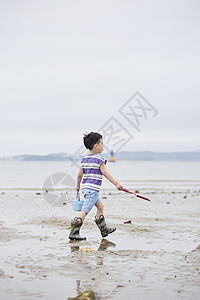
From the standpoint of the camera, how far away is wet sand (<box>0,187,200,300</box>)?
15.0 feet

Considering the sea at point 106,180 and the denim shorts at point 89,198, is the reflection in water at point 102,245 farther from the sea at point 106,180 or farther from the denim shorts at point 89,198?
the sea at point 106,180

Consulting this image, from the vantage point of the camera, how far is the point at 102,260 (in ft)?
19.8

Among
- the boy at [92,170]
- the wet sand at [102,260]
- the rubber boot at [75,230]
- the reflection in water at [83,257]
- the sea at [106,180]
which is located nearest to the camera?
the wet sand at [102,260]

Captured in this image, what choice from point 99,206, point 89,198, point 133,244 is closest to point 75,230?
point 89,198

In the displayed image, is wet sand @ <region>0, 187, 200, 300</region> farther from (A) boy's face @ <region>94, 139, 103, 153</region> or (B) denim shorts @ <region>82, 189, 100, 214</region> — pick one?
(A) boy's face @ <region>94, 139, 103, 153</region>

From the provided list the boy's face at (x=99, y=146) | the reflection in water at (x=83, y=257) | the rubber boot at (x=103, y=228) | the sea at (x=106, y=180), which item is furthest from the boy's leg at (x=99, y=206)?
the sea at (x=106, y=180)

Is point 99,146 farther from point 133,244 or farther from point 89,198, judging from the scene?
point 133,244

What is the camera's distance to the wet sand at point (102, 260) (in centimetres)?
456

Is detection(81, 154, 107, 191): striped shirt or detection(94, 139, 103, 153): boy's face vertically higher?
detection(94, 139, 103, 153): boy's face

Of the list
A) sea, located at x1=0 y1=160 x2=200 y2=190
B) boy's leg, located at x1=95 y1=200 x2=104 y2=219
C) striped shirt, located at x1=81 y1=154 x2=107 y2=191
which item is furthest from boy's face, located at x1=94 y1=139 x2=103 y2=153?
sea, located at x1=0 y1=160 x2=200 y2=190

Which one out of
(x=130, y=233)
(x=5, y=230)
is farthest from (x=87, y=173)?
(x=5, y=230)

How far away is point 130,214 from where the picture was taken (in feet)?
40.2

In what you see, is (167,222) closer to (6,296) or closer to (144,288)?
(144,288)

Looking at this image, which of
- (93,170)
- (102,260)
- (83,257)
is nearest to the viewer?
(102,260)
